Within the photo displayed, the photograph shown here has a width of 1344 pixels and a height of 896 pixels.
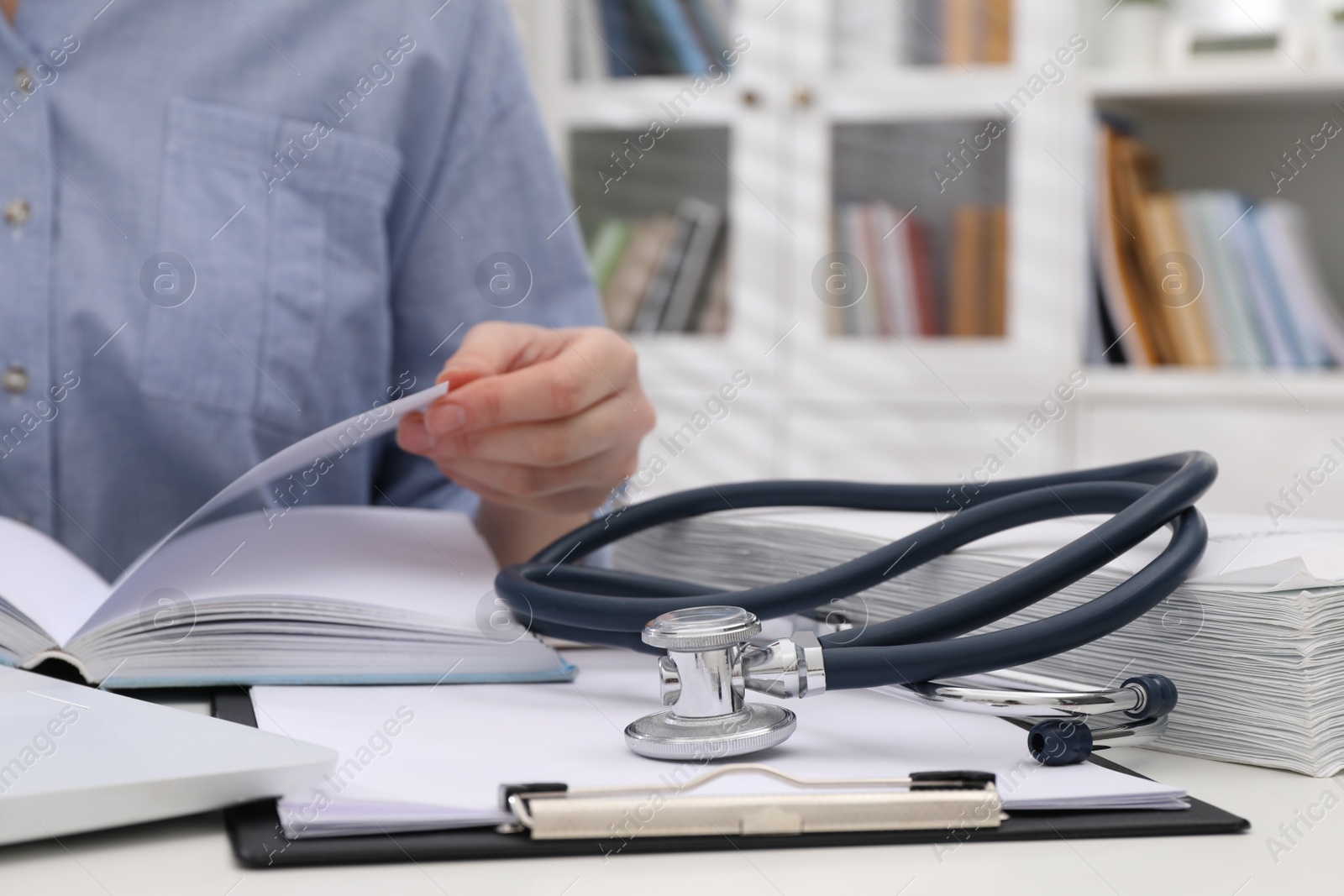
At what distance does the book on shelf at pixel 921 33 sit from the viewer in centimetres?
179

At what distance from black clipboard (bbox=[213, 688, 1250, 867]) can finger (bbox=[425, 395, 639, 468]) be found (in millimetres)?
287

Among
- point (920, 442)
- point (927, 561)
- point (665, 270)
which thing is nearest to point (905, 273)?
point (920, 442)

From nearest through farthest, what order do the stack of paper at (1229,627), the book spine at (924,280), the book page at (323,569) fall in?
the stack of paper at (1229,627)
the book page at (323,569)
the book spine at (924,280)

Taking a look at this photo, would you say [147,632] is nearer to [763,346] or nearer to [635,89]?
[763,346]

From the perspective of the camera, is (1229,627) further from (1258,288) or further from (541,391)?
(1258,288)

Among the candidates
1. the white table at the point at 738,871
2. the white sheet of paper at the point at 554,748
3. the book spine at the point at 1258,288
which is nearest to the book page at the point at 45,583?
the white sheet of paper at the point at 554,748

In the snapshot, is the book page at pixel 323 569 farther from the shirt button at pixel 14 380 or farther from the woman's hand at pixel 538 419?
the shirt button at pixel 14 380

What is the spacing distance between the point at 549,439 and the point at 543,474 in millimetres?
35

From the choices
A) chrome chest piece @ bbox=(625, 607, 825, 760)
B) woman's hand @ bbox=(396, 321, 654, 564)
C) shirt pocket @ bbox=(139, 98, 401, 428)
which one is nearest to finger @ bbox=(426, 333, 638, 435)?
woman's hand @ bbox=(396, 321, 654, 564)

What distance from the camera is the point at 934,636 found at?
1.30ft

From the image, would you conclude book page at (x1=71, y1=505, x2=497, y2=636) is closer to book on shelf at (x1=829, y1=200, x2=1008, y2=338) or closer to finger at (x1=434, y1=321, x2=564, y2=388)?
finger at (x1=434, y1=321, x2=564, y2=388)

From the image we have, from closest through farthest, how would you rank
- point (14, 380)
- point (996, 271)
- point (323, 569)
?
1. point (323, 569)
2. point (14, 380)
3. point (996, 271)

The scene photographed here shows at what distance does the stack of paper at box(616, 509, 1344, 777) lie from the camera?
0.39m

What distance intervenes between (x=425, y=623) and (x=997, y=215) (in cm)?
152
